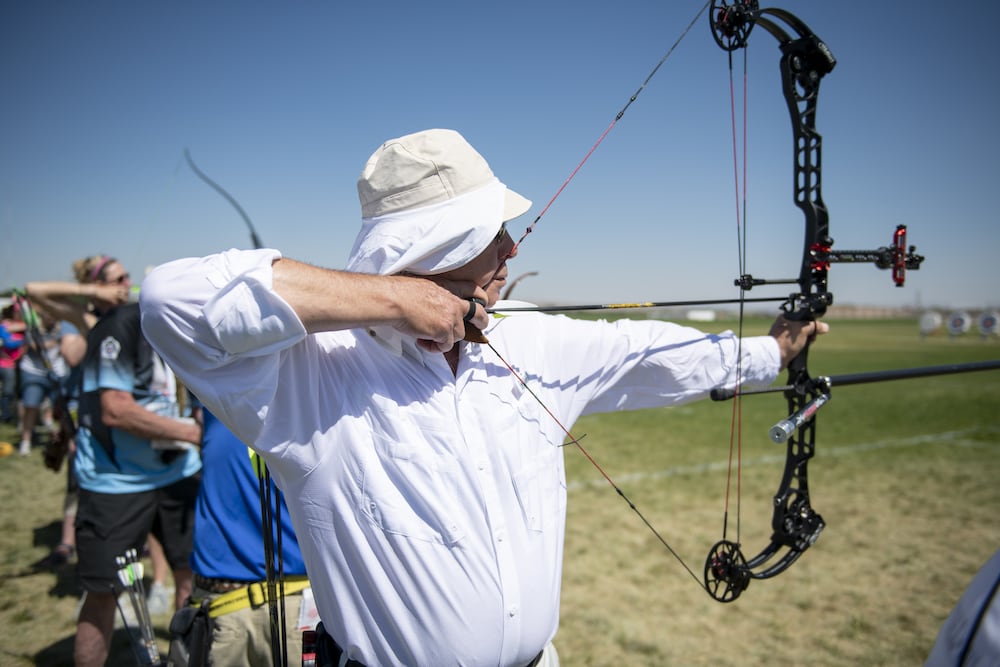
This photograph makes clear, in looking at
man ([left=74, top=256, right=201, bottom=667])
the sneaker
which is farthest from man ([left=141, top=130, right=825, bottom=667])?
the sneaker

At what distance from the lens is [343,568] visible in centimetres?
135

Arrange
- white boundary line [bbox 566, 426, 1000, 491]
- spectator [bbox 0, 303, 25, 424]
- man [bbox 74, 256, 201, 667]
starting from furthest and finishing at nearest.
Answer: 1. spectator [bbox 0, 303, 25, 424]
2. white boundary line [bbox 566, 426, 1000, 491]
3. man [bbox 74, 256, 201, 667]

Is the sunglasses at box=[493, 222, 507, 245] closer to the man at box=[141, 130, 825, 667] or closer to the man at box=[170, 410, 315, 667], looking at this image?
the man at box=[141, 130, 825, 667]

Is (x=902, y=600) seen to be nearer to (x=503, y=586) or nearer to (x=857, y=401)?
(x=503, y=586)

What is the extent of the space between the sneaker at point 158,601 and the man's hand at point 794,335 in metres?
4.13

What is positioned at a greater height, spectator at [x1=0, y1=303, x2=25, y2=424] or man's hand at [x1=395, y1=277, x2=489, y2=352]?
man's hand at [x1=395, y1=277, x2=489, y2=352]

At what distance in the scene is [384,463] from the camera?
1351mm

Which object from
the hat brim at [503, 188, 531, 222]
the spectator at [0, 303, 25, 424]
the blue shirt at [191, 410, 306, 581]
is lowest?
the spectator at [0, 303, 25, 424]

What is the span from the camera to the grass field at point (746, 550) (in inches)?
143

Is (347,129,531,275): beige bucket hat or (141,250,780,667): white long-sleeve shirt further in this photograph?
(347,129,531,275): beige bucket hat

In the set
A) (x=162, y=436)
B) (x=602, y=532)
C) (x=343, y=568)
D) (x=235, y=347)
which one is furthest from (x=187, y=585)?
(x=602, y=532)

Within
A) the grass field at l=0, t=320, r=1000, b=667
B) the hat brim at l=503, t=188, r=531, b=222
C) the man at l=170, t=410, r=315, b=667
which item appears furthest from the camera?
the grass field at l=0, t=320, r=1000, b=667

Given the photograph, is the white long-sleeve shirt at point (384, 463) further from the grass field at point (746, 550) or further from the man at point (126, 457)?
the grass field at point (746, 550)

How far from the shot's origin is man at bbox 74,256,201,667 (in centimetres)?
315
